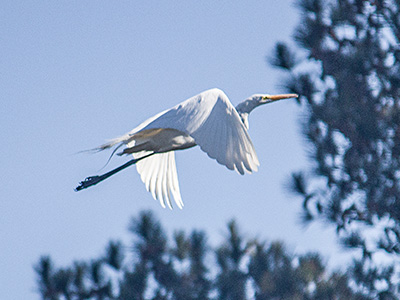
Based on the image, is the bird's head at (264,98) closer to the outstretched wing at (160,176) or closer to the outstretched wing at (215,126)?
the outstretched wing at (215,126)

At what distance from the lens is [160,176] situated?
228 inches

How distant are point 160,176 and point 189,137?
795 mm

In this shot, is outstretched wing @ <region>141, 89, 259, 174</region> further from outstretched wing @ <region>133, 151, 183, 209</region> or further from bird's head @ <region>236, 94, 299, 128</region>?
outstretched wing @ <region>133, 151, 183, 209</region>

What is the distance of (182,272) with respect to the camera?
7.00 m

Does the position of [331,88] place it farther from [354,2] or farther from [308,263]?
[308,263]

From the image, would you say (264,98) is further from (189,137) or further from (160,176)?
(160,176)

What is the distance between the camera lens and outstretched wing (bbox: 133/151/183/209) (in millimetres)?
5746

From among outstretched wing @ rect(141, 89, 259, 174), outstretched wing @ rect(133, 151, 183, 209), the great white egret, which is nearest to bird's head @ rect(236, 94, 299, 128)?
the great white egret

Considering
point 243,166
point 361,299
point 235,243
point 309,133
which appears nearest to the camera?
point 243,166

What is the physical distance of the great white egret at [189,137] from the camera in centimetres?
423

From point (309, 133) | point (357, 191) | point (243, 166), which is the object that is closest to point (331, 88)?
point (309, 133)

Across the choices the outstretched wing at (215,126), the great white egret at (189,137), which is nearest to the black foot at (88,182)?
the great white egret at (189,137)

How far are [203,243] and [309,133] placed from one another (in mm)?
1421

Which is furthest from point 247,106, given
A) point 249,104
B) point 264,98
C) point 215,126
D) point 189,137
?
point 215,126
